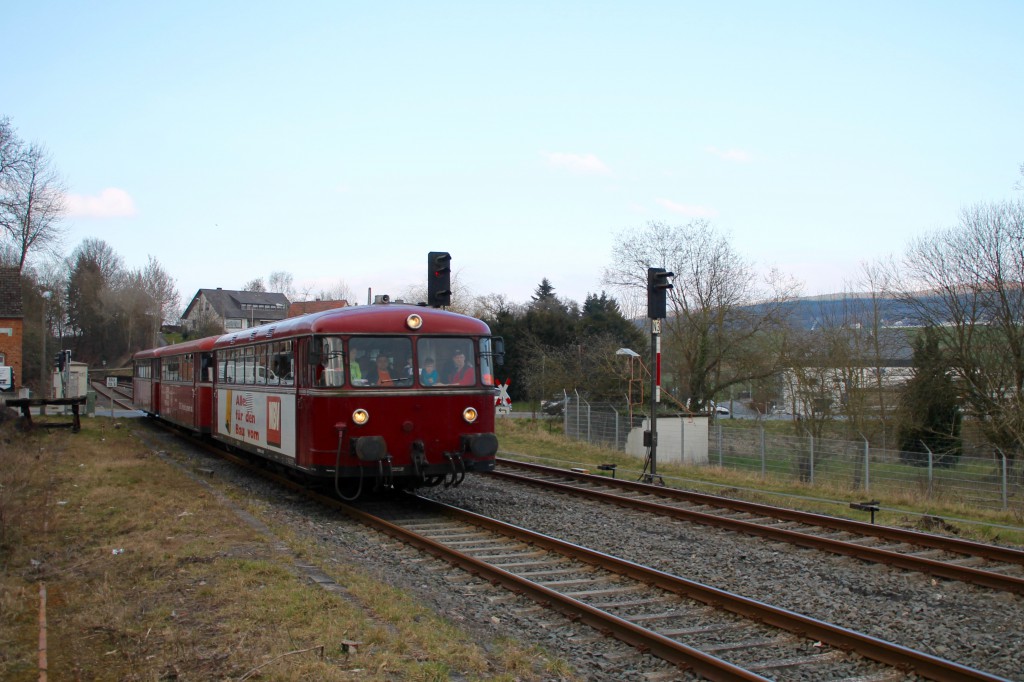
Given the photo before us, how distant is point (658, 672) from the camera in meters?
5.75

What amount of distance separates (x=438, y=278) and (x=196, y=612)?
10766 mm

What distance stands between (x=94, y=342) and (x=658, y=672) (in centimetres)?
8439

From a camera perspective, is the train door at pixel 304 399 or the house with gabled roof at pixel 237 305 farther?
the house with gabled roof at pixel 237 305

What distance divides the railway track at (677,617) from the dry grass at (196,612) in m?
0.99

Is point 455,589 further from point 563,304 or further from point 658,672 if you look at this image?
point 563,304

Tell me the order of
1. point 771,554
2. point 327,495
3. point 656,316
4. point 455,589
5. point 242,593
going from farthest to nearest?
point 656,316 < point 327,495 < point 771,554 < point 455,589 < point 242,593

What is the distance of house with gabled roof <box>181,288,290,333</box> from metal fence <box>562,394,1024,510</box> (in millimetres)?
80516

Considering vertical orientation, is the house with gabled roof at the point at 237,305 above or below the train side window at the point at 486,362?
above

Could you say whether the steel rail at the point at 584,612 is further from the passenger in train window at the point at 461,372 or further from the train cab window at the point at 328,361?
the passenger in train window at the point at 461,372

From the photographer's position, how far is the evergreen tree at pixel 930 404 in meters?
28.5

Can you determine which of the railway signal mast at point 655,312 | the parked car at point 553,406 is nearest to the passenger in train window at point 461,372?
the railway signal mast at point 655,312

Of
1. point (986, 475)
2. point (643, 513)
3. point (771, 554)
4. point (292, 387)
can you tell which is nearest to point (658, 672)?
point (771, 554)

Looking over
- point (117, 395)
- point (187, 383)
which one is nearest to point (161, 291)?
point (117, 395)

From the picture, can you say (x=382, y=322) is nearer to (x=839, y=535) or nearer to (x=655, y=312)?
(x=655, y=312)
